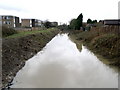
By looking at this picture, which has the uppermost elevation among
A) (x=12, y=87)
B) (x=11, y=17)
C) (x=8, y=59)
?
(x=11, y=17)

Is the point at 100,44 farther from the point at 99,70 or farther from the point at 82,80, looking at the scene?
the point at 82,80

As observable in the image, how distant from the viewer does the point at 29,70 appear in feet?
44.0

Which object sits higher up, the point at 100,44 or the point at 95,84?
the point at 100,44

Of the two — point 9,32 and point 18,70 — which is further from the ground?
point 9,32

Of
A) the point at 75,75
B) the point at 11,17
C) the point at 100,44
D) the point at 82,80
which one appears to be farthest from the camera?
the point at 11,17

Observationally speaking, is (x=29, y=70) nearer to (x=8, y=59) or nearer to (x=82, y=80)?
(x=8, y=59)

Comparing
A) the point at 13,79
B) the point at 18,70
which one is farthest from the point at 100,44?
the point at 13,79

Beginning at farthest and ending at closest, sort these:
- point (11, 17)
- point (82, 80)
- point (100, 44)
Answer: point (11, 17), point (100, 44), point (82, 80)

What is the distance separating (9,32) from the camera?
94.0 ft

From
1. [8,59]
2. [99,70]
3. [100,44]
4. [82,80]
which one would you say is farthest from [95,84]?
[100,44]

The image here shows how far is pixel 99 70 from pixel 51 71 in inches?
149

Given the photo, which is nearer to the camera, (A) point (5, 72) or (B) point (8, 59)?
(A) point (5, 72)

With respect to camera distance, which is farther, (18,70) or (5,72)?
(18,70)

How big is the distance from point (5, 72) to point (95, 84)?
5.76 m
